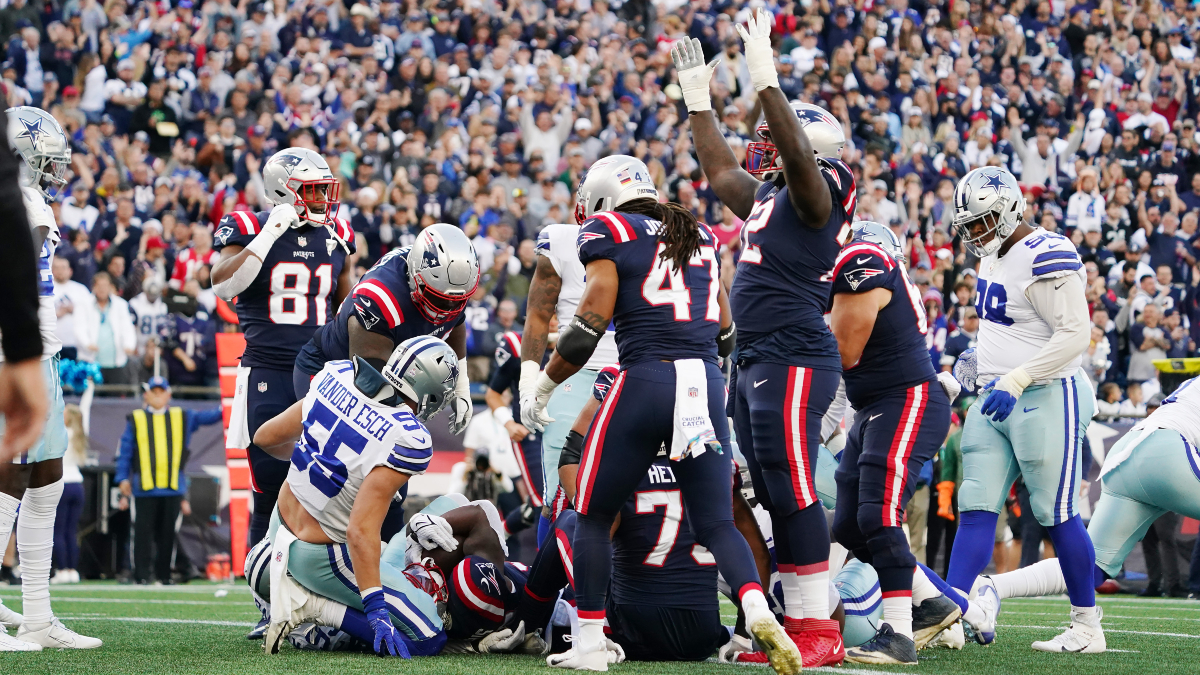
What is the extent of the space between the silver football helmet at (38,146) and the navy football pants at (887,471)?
3495mm

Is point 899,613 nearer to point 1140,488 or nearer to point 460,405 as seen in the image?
point 1140,488

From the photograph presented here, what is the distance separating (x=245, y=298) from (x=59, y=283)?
5.17 m

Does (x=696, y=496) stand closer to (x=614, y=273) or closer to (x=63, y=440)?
(x=614, y=273)

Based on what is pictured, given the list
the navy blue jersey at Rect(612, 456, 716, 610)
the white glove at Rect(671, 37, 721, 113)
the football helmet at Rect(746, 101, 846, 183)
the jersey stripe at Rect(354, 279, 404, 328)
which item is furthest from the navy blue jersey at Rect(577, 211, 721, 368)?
the jersey stripe at Rect(354, 279, 404, 328)

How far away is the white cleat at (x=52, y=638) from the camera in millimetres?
5223

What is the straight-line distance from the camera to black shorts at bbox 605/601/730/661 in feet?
15.8

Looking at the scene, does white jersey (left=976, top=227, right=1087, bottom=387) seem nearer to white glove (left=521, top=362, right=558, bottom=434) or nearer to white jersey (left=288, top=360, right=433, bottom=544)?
white glove (left=521, top=362, right=558, bottom=434)

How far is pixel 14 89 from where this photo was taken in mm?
13906

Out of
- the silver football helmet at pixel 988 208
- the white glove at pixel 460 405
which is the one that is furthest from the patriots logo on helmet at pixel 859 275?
the white glove at pixel 460 405

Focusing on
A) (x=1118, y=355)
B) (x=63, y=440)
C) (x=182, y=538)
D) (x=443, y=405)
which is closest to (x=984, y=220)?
(x=443, y=405)

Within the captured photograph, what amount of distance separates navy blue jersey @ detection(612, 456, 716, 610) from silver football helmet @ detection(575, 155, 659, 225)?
1034mm

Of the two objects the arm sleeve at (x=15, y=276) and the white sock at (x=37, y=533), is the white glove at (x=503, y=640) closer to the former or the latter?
the white sock at (x=37, y=533)

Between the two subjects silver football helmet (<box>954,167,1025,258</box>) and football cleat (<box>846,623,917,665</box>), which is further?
silver football helmet (<box>954,167,1025,258</box>)

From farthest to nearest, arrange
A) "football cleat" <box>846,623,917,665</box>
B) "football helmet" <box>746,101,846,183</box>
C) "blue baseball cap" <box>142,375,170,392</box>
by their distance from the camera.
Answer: "blue baseball cap" <box>142,375,170,392</box>
"football helmet" <box>746,101,846,183</box>
"football cleat" <box>846,623,917,665</box>
